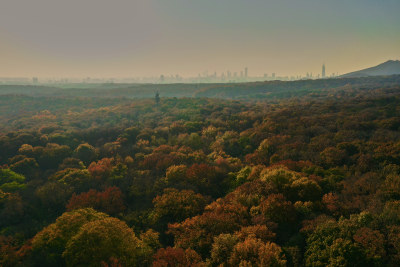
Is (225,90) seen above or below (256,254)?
above

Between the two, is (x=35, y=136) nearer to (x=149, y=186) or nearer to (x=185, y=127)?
(x=185, y=127)

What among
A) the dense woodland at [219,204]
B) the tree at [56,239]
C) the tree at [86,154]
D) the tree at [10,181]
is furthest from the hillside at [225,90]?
the tree at [56,239]

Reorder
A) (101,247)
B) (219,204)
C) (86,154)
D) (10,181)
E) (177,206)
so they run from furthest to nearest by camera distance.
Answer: (86,154) → (10,181) → (177,206) → (219,204) → (101,247)

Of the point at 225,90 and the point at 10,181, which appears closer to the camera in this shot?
the point at 10,181

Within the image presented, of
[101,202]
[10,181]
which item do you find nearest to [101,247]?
[101,202]

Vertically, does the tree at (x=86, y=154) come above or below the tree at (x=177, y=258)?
above

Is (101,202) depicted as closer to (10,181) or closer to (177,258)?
(177,258)

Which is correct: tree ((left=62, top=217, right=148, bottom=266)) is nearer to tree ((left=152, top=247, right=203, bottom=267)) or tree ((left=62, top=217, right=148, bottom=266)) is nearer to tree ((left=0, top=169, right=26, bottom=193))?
tree ((left=152, top=247, right=203, bottom=267))

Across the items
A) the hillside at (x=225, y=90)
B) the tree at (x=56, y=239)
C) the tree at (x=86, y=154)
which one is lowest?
the tree at (x=56, y=239)

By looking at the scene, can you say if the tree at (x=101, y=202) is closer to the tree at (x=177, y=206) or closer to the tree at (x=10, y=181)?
the tree at (x=177, y=206)

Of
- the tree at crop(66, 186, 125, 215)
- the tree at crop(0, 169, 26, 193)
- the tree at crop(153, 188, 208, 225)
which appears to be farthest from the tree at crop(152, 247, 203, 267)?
the tree at crop(0, 169, 26, 193)

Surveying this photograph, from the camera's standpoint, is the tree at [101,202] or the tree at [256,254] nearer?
the tree at [256,254]
